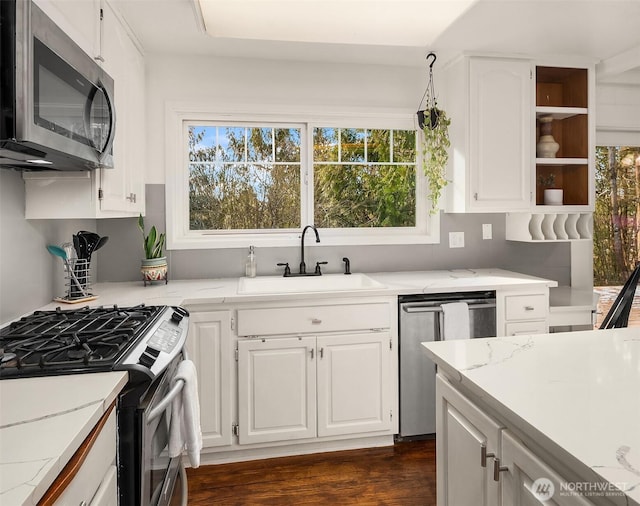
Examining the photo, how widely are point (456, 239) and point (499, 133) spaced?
77cm

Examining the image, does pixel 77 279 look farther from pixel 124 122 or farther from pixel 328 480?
pixel 328 480

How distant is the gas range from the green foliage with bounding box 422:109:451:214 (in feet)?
6.02

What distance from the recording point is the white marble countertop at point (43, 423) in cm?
69

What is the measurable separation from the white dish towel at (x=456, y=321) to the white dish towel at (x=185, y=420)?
1472 millimetres

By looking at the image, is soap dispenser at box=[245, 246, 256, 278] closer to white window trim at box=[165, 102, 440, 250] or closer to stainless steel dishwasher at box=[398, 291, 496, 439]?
white window trim at box=[165, 102, 440, 250]

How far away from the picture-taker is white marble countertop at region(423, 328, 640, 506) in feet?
2.37

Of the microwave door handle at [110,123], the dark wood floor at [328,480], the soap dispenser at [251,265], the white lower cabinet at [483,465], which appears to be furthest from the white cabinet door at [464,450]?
the soap dispenser at [251,265]

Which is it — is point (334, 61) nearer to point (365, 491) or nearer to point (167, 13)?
point (167, 13)

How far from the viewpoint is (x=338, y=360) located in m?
2.36

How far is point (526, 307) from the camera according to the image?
255 centimetres

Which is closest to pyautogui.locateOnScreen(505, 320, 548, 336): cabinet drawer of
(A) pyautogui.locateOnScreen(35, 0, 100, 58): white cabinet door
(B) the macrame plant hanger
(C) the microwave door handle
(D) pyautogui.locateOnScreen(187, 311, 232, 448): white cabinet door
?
(B) the macrame plant hanger

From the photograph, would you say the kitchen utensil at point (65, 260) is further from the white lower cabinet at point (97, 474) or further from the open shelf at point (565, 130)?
the open shelf at point (565, 130)

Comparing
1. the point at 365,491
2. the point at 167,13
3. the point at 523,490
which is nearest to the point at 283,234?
the point at 167,13

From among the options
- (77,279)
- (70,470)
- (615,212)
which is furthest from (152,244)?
(615,212)
